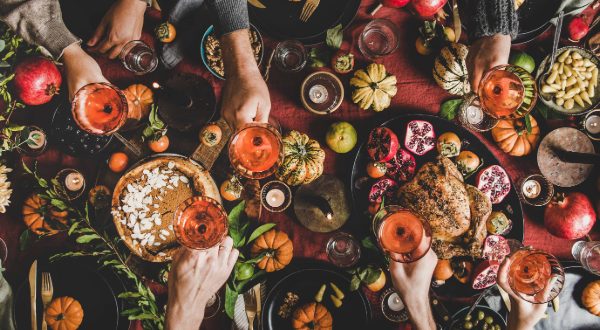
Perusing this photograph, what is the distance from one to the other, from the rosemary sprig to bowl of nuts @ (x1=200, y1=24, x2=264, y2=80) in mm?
797

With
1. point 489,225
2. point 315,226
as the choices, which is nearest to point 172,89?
point 315,226

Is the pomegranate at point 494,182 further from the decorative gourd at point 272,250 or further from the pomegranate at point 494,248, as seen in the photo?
the decorative gourd at point 272,250

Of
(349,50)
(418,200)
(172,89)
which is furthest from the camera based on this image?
(349,50)

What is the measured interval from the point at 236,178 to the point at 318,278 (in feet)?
1.86

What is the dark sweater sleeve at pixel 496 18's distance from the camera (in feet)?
5.33

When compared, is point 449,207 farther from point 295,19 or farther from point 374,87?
point 295,19

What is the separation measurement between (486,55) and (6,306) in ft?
7.38

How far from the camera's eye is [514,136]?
1803mm

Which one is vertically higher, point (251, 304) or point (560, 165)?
point (560, 165)

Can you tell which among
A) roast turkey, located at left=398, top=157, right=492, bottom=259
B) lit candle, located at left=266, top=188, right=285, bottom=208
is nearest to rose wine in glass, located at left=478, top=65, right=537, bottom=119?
roast turkey, located at left=398, top=157, right=492, bottom=259

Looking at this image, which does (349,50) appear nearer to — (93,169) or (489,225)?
(489,225)

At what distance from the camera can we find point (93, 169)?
179 cm

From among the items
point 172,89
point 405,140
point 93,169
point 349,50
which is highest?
point 349,50

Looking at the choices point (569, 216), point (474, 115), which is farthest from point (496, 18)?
point (569, 216)
